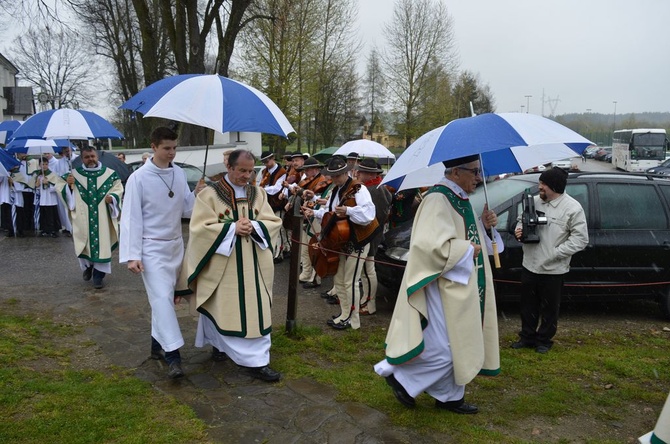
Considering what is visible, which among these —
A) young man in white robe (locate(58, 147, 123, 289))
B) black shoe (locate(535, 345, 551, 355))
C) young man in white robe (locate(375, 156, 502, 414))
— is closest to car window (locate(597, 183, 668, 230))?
black shoe (locate(535, 345, 551, 355))

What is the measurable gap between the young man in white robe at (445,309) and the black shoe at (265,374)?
99 cm

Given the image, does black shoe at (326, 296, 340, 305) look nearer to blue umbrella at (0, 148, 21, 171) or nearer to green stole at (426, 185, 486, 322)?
green stole at (426, 185, 486, 322)

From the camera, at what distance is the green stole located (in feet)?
13.2

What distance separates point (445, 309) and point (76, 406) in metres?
2.67

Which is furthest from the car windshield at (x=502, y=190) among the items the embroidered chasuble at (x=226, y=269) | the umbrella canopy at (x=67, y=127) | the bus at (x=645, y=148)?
the bus at (x=645, y=148)

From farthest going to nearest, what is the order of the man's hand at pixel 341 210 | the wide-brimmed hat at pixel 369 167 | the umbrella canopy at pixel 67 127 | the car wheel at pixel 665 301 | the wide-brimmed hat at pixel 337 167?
1. the umbrella canopy at pixel 67 127
2. the wide-brimmed hat at pixel 369 167
3. the car wheel at pixel 665 301
4. the wide-brimmed hat at pixel 337 167
5. the man's hand at pixel 341 210

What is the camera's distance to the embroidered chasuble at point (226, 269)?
15.1 ft

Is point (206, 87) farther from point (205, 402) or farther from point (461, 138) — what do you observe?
point (205, 402)

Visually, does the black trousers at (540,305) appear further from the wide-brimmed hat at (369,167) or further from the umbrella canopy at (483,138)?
the wide-brimmed hat at (369,167)

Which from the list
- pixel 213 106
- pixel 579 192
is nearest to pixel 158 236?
pixel 213 106

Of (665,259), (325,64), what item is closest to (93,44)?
(325,64)

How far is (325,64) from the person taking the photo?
1353 inches

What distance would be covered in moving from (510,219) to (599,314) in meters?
1.82

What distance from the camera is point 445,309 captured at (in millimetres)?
3885
